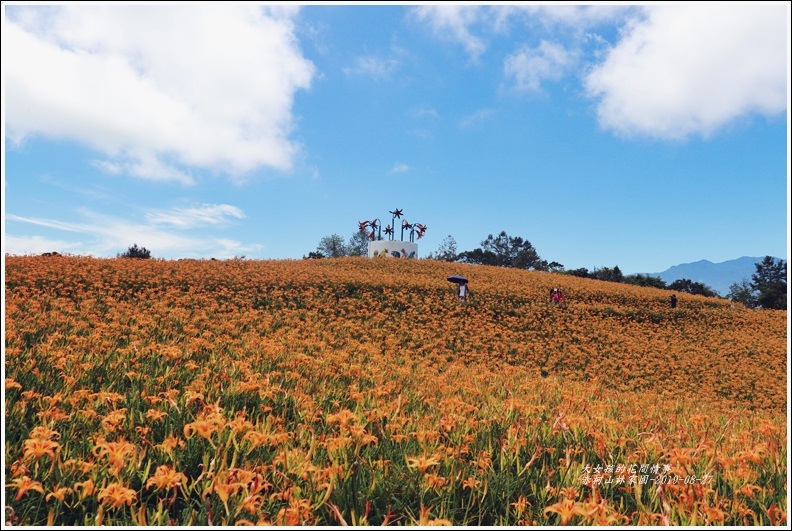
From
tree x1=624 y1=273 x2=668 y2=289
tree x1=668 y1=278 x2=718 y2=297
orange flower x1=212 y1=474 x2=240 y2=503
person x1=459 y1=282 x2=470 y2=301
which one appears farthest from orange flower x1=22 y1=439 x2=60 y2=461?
tree x1=668 y1=278 x2=718 y2=297

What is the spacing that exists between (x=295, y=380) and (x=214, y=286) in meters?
11.5

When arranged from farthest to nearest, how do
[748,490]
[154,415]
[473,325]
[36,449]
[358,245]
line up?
[358,245] < [473,325] < [154,415] < [748,490] < [36,449]

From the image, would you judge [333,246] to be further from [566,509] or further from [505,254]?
[566,509]

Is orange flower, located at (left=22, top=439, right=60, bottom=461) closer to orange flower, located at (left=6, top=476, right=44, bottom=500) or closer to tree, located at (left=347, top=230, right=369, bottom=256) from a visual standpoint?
orange flower, located at (left=6, top=476, right=44, bottom=500)

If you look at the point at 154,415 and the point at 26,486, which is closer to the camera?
the point at 26,486

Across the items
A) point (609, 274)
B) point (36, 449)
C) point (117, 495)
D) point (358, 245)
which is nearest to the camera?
point (117, 495)

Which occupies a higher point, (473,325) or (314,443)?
(473,325)

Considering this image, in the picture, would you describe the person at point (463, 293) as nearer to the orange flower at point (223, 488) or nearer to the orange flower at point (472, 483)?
the orange flower at point (472, 483)

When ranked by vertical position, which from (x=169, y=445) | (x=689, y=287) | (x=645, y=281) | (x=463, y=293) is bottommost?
(x=169, y=445)

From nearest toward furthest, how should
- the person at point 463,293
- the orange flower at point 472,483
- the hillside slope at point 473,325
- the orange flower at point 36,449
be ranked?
the orange flower at point 36,449 → the orange flower at point 472,483 → the hillside slope at point 473,325 → the person at point 463,293

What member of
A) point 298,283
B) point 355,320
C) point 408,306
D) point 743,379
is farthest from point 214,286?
point 743,379

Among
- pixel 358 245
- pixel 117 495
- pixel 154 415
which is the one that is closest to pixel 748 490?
pixel 117 495

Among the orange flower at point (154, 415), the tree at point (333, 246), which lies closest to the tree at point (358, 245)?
the tree at point (333, 246)

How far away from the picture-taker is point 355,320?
13438mm
